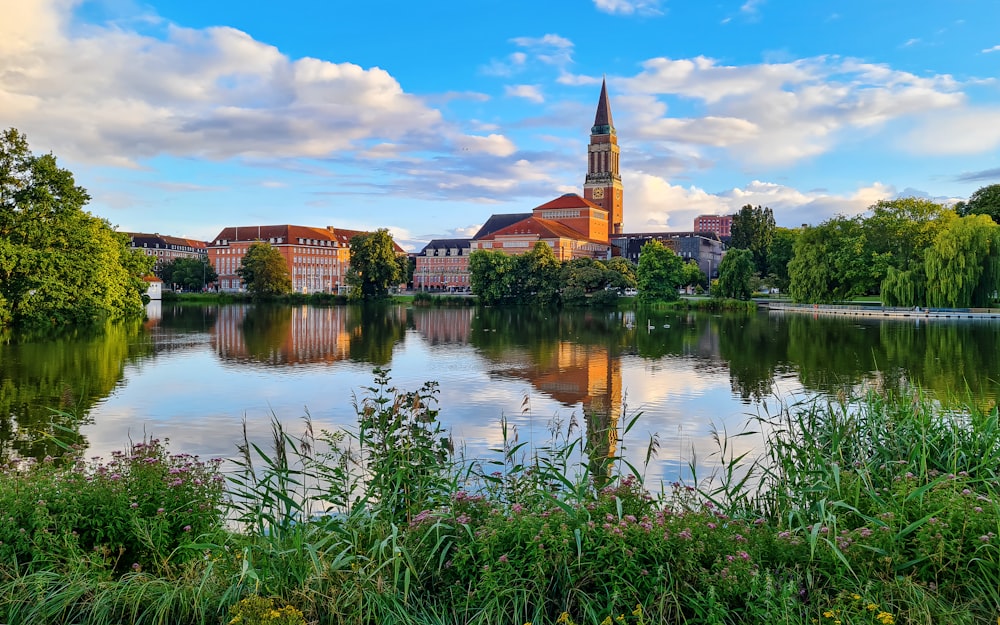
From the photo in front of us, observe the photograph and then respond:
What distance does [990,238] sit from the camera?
49.5 meters

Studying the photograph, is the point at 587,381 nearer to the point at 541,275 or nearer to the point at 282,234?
the point at 541,275

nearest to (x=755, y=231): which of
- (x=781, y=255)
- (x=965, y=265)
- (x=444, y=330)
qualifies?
(x=781, y=255)

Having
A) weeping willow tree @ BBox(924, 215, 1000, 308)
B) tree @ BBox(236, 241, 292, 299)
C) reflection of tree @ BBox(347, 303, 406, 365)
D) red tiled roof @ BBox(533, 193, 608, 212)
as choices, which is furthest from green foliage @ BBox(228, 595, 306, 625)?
red tiled roof @ BBox(533, 193, 608, 212)

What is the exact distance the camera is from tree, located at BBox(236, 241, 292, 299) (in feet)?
301

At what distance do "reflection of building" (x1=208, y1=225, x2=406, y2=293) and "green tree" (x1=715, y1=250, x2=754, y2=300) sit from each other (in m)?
69.1

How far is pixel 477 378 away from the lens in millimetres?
21203

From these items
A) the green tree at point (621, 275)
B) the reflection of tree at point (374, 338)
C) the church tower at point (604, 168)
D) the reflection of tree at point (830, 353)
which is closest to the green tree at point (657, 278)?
the green tree at point (621, 275)

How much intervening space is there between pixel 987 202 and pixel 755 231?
3017 cm

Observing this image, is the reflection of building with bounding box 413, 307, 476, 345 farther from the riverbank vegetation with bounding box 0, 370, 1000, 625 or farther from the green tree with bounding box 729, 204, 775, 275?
the green tree with bounding box 729, 204, 775, 275

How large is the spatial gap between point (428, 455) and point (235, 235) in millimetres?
135320

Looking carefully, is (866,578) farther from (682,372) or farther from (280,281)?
(280,281)

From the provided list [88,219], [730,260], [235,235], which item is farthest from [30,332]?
[235,235]

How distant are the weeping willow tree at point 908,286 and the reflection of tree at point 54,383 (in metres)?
52.2

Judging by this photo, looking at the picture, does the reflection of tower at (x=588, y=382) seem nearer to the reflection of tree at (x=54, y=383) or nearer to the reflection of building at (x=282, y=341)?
the reflection of building at (x=282, y=341)
